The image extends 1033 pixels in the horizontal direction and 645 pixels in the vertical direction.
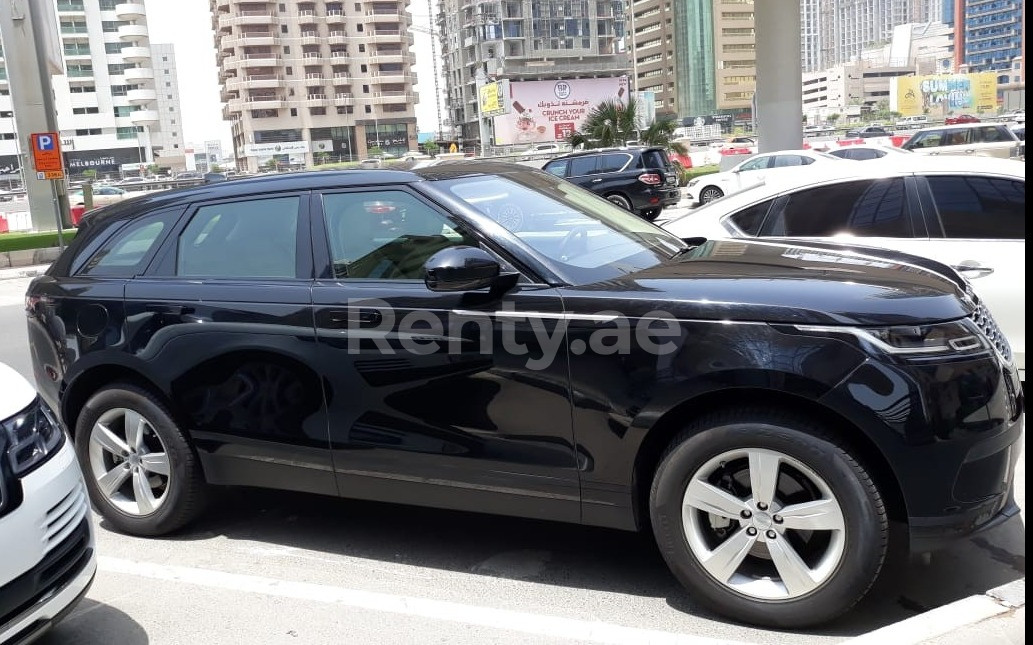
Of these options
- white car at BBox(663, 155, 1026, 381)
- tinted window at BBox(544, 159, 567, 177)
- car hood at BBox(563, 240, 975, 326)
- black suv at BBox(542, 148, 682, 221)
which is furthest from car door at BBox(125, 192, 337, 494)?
tinted window at BBox(544, 159, 567, 177)

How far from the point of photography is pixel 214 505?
5.05 metres

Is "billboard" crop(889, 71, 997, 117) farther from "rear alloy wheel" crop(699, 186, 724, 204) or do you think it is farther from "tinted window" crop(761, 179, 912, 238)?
"tinted window" crop(761, 179, 912, 238)

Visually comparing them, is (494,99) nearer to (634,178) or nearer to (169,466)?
(634,178)

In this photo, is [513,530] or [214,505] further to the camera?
[214,505]

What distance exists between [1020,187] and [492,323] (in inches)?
147

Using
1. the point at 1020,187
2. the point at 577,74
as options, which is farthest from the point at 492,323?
the point at 577,74

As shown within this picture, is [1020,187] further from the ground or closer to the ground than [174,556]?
further from the ground

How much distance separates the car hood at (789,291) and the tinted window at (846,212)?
6.70ft

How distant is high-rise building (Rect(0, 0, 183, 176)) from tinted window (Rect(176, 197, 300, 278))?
112435 millimetres

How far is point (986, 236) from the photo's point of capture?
5.58 m

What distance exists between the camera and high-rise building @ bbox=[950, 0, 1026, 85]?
156m

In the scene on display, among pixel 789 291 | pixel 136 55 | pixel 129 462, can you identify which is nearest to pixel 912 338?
pixel 789 291

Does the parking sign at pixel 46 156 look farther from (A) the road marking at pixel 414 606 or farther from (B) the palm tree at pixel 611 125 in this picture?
(B) the palm tree at pixel 611 125

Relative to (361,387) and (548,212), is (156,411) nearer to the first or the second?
(361,387)
